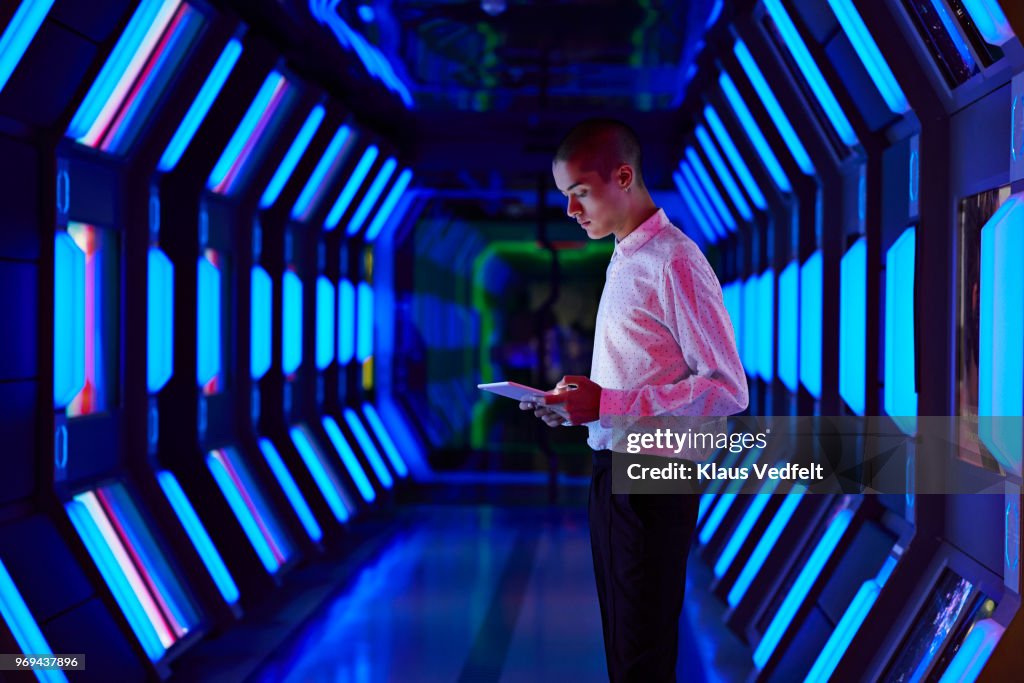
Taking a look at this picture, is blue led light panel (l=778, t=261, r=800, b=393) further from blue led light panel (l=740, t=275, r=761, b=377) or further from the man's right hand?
the man's right hand

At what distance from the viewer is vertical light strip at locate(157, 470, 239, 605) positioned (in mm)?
4344

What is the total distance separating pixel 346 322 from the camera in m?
7.81

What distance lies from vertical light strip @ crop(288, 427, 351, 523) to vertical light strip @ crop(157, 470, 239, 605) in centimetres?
178

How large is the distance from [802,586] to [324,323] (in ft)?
13.7

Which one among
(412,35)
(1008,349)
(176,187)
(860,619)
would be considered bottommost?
(860,619)

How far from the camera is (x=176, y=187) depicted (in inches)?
176

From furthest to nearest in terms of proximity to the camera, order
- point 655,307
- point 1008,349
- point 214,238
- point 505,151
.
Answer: point 505,151
point 214,238
point 1008,349
point 655,307

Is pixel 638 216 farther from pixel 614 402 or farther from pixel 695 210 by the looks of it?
pixel 695 210

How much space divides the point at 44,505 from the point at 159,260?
4.14 ft

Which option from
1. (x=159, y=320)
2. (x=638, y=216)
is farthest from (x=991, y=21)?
(x=159, y=320)

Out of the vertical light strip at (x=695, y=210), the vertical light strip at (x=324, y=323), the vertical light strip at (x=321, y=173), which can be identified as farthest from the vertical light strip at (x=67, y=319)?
the vertical light strip at (x=695, y=210)

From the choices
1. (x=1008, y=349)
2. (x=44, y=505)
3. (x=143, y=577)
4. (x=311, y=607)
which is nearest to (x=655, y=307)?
(x=1008, y=349)

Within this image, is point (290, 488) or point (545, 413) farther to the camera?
point (290, 488)

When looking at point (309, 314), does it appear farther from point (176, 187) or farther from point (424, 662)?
point (424, 662)
